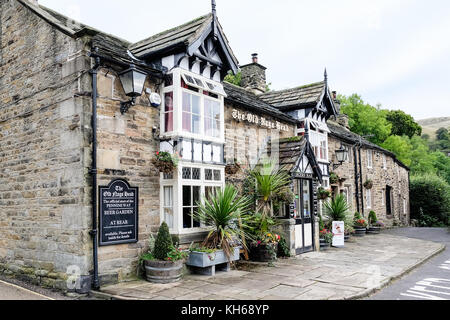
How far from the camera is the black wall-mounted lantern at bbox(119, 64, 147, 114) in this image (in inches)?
299

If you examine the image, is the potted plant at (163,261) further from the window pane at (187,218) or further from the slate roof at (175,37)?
the slate roof at (175,37)

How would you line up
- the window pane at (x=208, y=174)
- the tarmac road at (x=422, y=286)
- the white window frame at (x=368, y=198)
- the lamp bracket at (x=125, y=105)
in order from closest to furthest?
the tarmac road at (x=422, y=286) → the lamp bracket at (x=125, y=105) → the window pane at (x=208, y=174) → the white window frame at (x=368, y=198)

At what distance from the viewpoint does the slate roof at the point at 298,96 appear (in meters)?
14.8

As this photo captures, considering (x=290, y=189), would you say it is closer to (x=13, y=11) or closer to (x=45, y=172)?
(x=45, y=172)

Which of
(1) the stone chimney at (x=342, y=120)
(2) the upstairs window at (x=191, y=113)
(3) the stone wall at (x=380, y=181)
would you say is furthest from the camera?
(1) the stone chimney at (x=342, y=120)

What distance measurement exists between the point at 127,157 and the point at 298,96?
963 centimetres

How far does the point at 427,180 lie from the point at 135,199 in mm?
30026

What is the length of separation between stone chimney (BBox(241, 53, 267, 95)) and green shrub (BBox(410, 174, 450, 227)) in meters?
20.3

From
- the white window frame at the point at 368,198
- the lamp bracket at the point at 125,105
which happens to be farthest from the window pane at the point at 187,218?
the white window frame at the point at 368,198

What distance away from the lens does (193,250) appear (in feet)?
28.3

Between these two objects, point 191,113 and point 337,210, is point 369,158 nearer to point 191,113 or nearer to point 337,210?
point 337,210

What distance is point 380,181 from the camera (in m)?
24.1

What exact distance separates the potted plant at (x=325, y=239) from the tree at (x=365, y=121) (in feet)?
79.1
